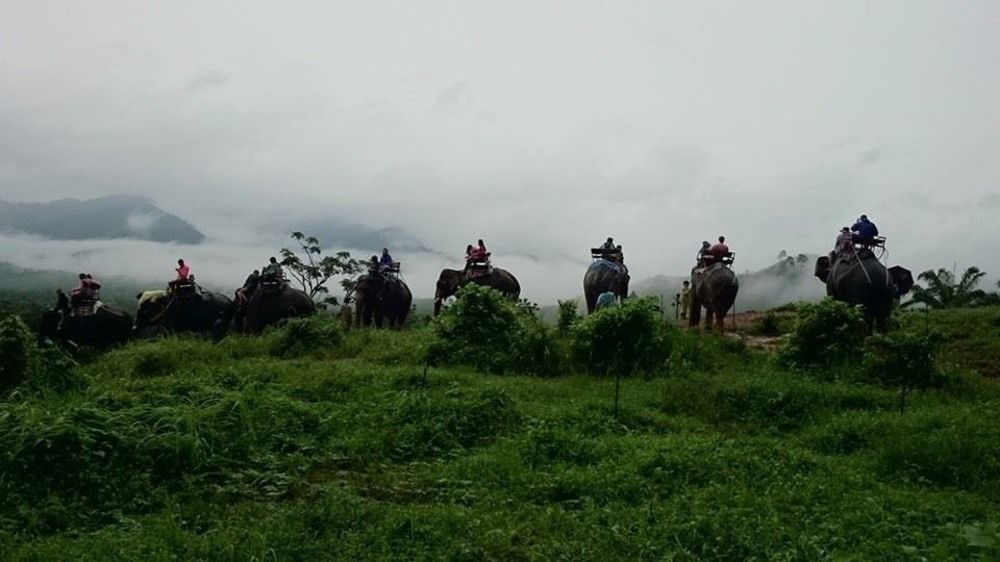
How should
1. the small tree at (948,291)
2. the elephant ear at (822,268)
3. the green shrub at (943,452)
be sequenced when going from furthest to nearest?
the small tree at (948,291) → the elephant ear at (822,268) → the green shrub at (943,452)

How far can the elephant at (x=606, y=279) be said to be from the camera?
22.6 m

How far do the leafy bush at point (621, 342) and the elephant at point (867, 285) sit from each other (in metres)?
5.35

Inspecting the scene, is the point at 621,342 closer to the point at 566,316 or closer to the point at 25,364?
the point at 566,316

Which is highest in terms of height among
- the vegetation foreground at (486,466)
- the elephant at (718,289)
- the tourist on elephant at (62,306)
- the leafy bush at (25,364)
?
the elephant at (718,289)

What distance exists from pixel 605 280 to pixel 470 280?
11.8 feet

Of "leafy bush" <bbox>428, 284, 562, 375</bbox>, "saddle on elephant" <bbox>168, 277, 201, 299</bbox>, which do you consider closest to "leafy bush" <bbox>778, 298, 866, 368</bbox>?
"leafy bush" <bbox>428, 284, 562, 375</bbox>

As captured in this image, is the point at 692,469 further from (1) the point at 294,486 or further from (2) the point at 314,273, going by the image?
(2) the point at 314,273

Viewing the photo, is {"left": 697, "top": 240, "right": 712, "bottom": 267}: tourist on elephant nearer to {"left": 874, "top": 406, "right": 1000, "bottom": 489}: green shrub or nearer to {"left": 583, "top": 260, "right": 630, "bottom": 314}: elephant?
{"left": 583, "top": 260, "right": 630, "bottom": 314}: elephant

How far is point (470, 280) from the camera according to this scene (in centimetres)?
2358

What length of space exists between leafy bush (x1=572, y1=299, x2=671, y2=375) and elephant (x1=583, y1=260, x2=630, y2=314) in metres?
8.45

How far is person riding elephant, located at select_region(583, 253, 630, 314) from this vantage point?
74.2 feet

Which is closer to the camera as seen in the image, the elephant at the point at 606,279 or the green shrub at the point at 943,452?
the green shrub at the point at 943,452

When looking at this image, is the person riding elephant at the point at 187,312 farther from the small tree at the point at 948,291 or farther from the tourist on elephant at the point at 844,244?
the small tree at the point at 948,291

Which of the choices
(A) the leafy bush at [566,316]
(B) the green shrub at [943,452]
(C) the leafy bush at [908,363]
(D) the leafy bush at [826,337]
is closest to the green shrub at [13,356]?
(A) the leafy bush at [566,316]
